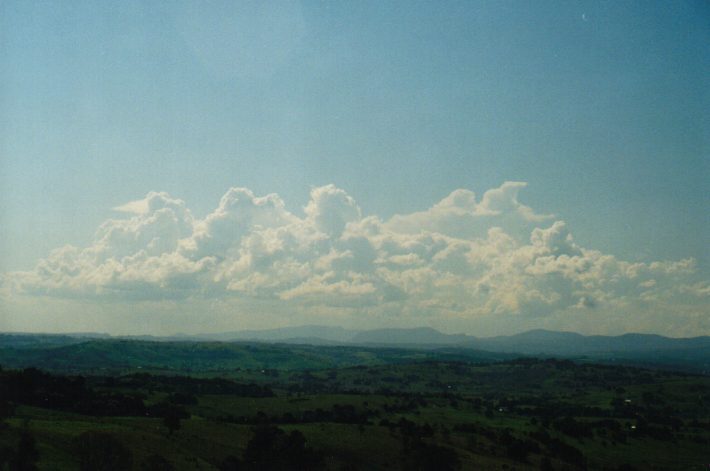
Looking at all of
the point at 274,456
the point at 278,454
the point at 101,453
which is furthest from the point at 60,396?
the point at 274,456

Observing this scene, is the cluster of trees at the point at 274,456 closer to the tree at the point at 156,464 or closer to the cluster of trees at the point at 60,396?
the tree at the point at 156,464

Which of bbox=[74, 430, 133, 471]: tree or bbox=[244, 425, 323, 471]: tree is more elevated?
bbox=[74, 430, 133, 471]: tree

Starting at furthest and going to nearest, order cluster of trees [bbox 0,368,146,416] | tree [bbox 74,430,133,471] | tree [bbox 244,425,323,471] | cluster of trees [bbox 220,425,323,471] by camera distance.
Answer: cluster of trees [bbox 0,368,146,416] → tree [bbox 244,425,323,471] → cluster of trees [bbox 220,425,323,471] → tree [bbox 74,430,133,471]

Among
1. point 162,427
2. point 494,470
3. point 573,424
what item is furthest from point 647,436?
point 162,427

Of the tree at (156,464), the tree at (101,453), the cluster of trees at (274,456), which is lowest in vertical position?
the cluster of trees at (274,456)

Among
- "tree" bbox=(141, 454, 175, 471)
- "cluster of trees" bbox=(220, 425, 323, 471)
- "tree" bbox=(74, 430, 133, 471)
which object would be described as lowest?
"cluster of trees" bbox=(220, 425, 323, 471)

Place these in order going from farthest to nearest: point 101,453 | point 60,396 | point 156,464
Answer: point 60,396
point 156,464
point 101,453

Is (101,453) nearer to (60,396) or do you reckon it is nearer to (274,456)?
(274,456)

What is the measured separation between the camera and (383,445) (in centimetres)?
13225

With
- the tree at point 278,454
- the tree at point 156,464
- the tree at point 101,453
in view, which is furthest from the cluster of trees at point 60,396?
the tree at point 156,464

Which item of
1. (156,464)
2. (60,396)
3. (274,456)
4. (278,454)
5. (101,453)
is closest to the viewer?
(101,453)

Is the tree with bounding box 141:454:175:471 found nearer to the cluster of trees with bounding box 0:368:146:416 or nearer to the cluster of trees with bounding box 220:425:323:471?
the cluster of trees with bounding box 220:425:323:471

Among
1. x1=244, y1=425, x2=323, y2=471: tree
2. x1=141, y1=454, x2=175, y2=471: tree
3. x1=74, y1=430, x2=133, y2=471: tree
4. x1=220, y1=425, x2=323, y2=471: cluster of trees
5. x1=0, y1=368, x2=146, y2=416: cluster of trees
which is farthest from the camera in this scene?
x1=0, y1=368, x2=146, y2=416: cluster of trees

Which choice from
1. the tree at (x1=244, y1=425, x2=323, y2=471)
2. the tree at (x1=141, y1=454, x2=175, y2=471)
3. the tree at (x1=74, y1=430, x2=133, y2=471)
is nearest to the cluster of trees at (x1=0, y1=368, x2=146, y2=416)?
the tree at (x1=74, y1=430, x2=133, y2=471)
